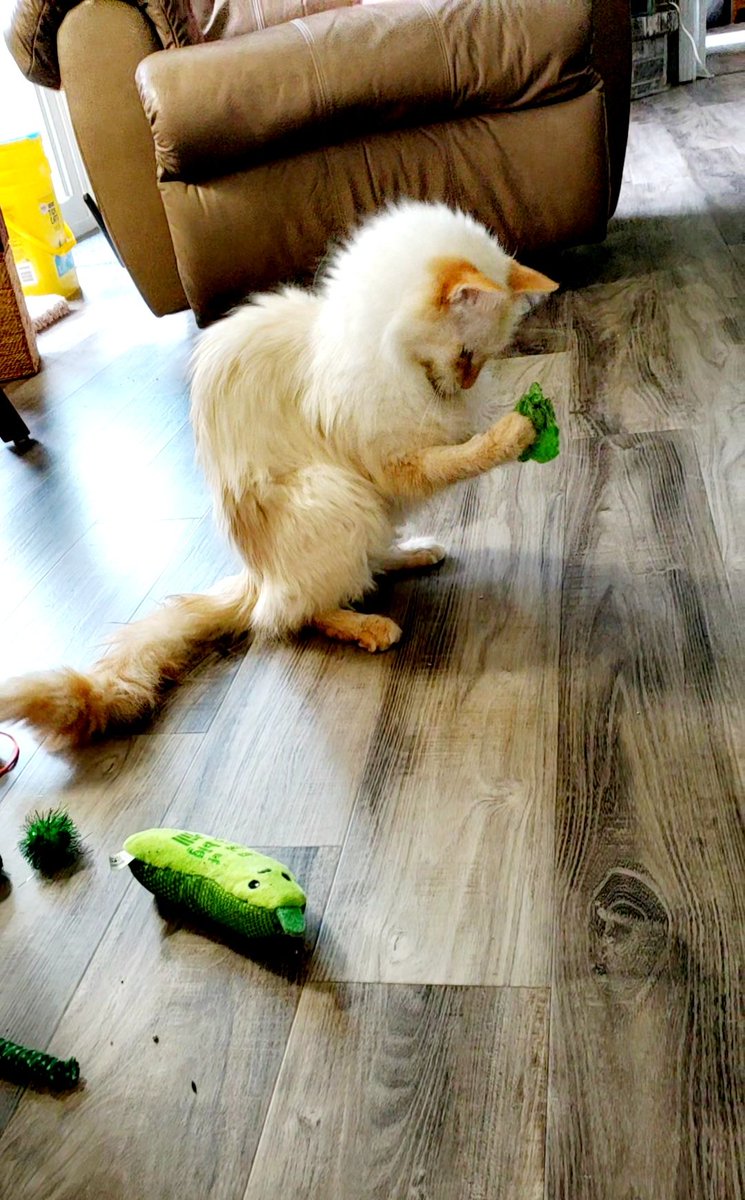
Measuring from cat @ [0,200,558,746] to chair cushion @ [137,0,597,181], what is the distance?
3.58 feet

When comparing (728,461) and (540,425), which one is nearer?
(540,425)

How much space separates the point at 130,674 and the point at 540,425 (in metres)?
0.64

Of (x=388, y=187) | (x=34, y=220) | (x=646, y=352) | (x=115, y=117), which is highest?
(x=115, y=117)

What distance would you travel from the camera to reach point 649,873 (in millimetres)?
1039

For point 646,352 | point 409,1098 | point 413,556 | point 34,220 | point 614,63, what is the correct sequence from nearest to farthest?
1. point 409,1098
2. point 413,556
3. point 646,352
4. point 614,63
5. point 34,220

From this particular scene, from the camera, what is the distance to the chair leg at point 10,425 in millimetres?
2492

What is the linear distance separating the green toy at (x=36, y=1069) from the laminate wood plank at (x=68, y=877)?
1 centimetres

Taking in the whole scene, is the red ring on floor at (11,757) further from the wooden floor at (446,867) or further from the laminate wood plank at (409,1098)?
the laminate wood plank at (409,1098)

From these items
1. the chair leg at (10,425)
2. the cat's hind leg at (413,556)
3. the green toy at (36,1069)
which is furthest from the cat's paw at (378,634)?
the chair leg at (10,425)

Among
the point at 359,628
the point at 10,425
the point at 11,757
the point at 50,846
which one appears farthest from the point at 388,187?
the point at 50,846

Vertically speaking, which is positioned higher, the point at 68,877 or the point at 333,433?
the point at 333,433

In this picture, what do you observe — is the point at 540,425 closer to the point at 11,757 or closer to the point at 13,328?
the point at 11,757

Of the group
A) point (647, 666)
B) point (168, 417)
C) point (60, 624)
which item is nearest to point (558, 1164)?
point (647, 666)

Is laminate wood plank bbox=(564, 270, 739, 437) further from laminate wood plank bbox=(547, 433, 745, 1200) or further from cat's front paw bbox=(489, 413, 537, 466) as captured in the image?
cat's front paw bbox=(489, 413, 537, 466)
